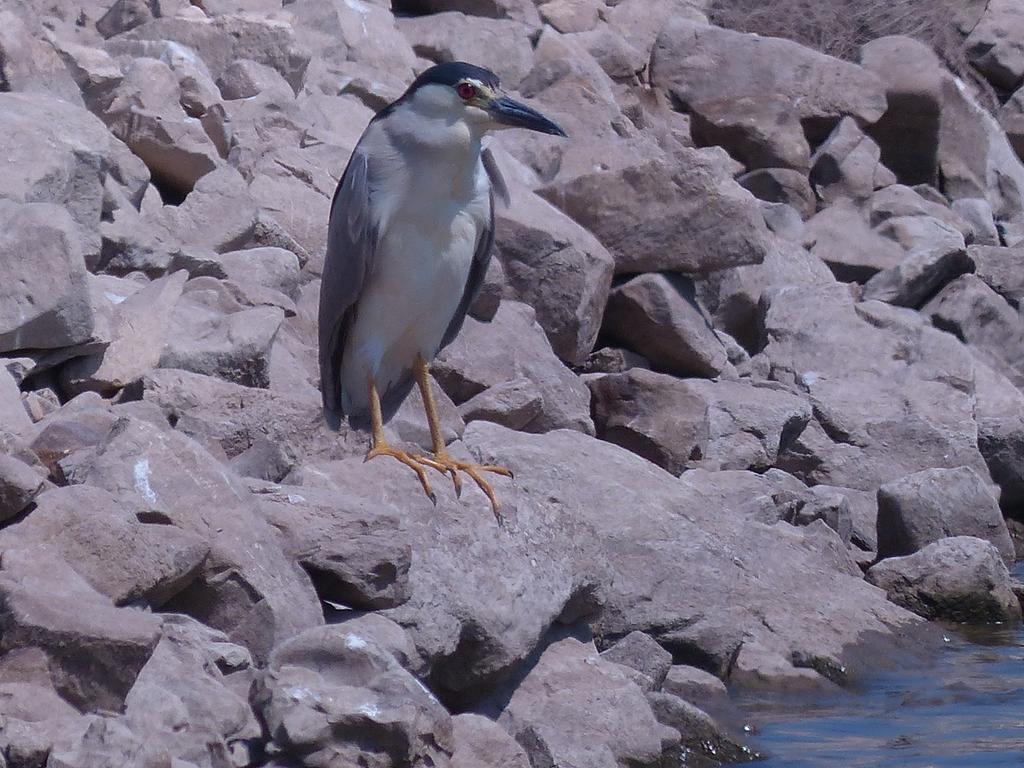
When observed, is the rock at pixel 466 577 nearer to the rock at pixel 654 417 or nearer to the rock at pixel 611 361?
the rock at pixel 654 417

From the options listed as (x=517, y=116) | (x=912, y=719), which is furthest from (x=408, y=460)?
(x=912, y=719)

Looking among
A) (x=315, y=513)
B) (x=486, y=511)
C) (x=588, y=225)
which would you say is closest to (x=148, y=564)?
(x=315, y=513)

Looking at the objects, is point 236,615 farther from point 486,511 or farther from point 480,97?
point 480,97

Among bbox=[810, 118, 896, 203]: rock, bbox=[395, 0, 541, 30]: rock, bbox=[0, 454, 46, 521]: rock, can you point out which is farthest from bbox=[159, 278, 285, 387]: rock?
bbox=[810, 118, 896, 203]: rock

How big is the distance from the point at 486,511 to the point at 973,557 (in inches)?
149

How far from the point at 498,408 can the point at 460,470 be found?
2.28 m

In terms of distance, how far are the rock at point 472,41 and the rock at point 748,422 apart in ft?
14.9

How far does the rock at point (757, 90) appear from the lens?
1526cm

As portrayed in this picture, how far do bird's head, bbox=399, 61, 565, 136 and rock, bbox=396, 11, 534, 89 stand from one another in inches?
303

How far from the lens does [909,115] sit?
1650cm

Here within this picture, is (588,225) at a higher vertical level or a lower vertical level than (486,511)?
lower

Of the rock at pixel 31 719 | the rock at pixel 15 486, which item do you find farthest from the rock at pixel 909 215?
the rock at pixel 31 719

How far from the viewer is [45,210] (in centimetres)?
652

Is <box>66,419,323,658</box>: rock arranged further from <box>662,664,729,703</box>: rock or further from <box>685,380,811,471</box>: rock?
<box>685,380,811,471</box>: rock
